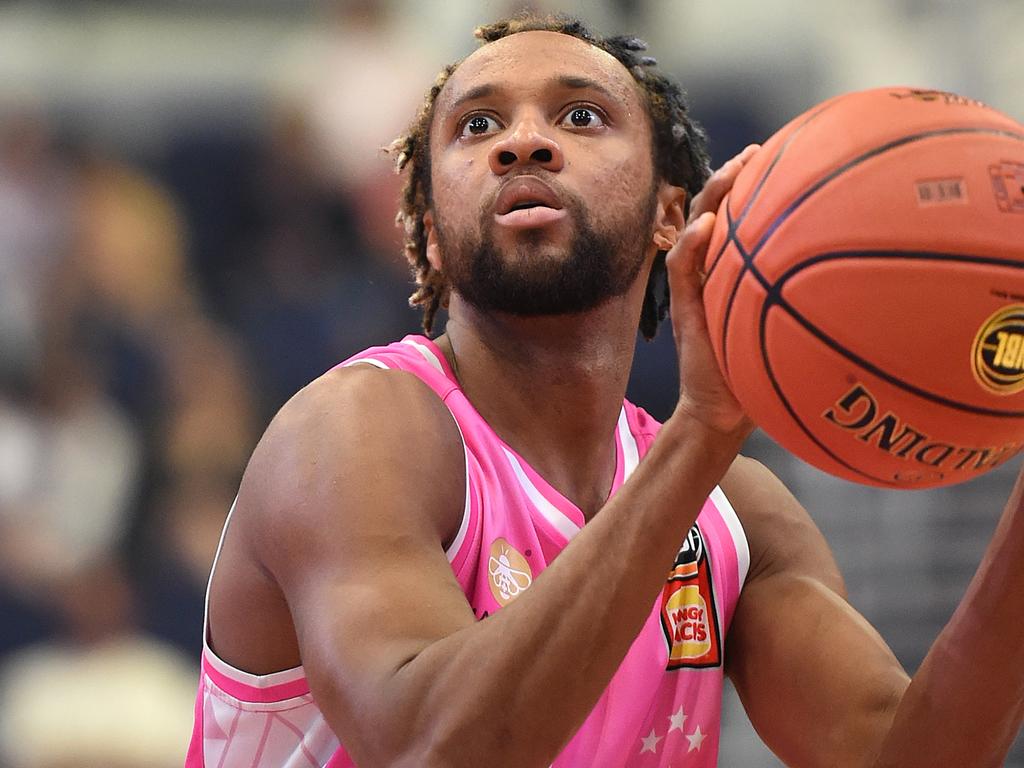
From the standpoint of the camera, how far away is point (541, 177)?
330cm

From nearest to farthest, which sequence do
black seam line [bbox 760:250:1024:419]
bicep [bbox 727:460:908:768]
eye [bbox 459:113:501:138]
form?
black seam line [bbox 760:250:1024:419] → bicep [bbox 727:460:908:768] → eye [bbox 459:113:501:138]

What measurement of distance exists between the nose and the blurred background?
304 centimetres

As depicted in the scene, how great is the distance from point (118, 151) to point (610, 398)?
4670mm

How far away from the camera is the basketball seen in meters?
2.32

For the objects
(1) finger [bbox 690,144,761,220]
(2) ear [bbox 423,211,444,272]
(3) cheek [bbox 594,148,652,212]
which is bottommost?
(2) ear [bbox 423,211,444,272]

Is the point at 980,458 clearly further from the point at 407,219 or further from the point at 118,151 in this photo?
the point at 118,151

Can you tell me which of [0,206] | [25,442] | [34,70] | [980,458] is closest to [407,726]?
[980,458]

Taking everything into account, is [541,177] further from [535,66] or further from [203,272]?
[203,272]

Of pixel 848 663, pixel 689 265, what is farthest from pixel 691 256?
pixel 848 663

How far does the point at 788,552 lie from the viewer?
3693 mm

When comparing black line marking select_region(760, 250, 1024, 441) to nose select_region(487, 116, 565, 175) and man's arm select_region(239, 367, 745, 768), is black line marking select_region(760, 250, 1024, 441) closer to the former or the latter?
man's arm select_region(239, 367, 745, 768)

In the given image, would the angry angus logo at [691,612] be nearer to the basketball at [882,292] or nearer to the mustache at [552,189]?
the mustache at [552,189]

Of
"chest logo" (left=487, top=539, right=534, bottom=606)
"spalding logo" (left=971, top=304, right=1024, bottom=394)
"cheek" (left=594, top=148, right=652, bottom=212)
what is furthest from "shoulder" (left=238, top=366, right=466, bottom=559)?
"spalding logo" (left=971, top=304, right=1024, bottom=394)

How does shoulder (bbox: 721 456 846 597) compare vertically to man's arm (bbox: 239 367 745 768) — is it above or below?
below
